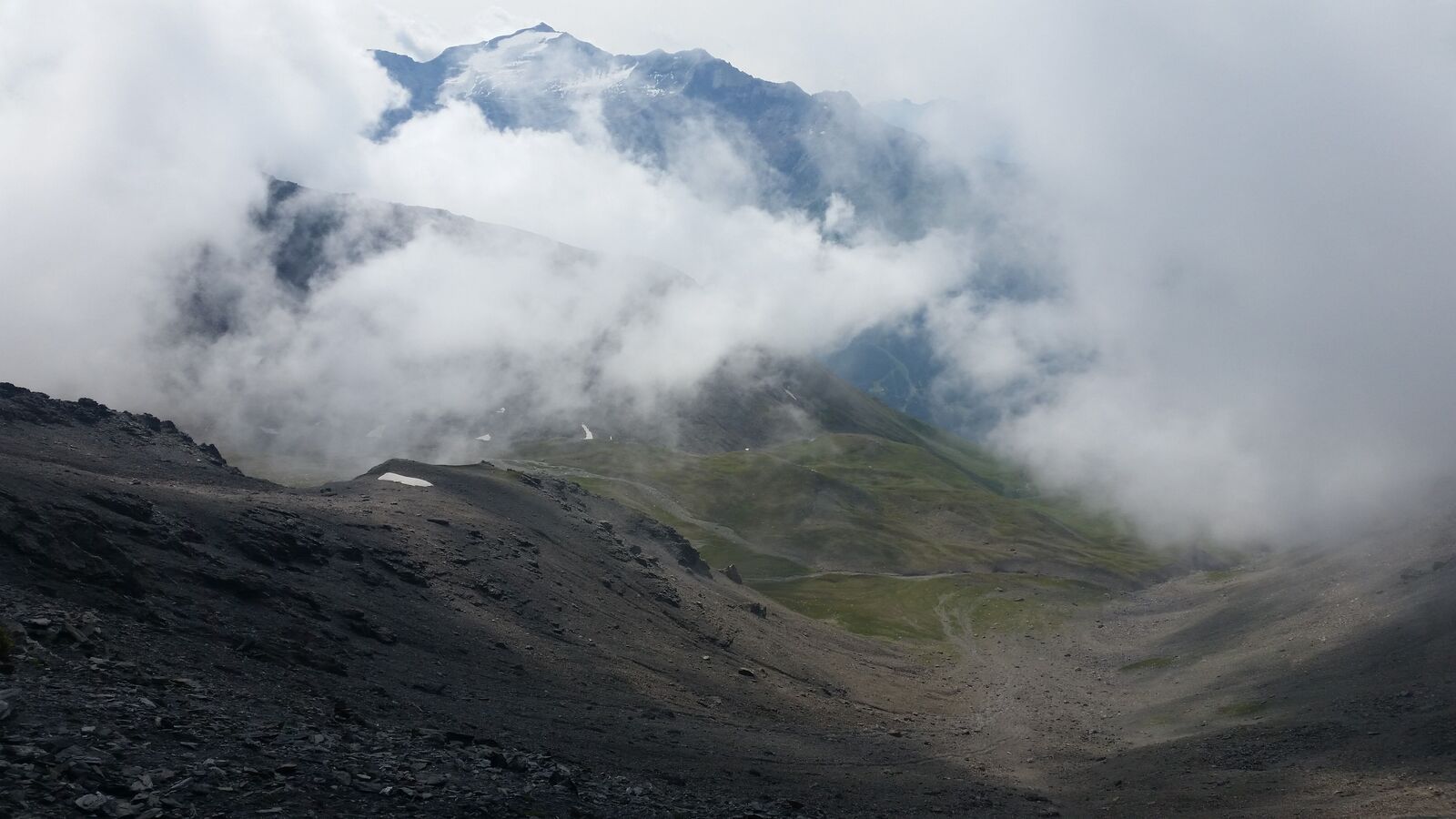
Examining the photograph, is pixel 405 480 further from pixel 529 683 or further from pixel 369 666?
pixel 369 666

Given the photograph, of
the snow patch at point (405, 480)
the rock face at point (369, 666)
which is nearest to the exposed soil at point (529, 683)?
the rock face at point (369, 666)

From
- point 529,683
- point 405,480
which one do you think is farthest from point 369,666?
point 405,480

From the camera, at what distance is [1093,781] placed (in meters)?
64.9

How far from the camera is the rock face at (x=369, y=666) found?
108ft

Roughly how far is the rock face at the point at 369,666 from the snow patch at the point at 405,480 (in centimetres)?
180

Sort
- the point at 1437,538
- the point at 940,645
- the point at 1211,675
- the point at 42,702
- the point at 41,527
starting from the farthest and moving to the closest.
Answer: the point at 940,645, the point at 1437,538, the point at 1211,675, the point at 41,527, the point at 42,702

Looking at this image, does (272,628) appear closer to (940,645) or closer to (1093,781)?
(1093,781)

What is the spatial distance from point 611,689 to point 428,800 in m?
37.1

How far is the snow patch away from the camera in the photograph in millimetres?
114875

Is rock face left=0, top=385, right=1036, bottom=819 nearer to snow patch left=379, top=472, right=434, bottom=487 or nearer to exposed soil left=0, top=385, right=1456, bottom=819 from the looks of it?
exposed soil left=0, top=385, right=1456, bottom=819

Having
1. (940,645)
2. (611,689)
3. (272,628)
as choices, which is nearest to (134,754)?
(272,628)

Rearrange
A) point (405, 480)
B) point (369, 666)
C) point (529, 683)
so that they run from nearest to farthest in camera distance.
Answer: point (369, 666), point (529, 683), point (405, 480)

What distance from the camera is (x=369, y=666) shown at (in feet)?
190

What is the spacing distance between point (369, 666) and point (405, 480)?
211 feet
